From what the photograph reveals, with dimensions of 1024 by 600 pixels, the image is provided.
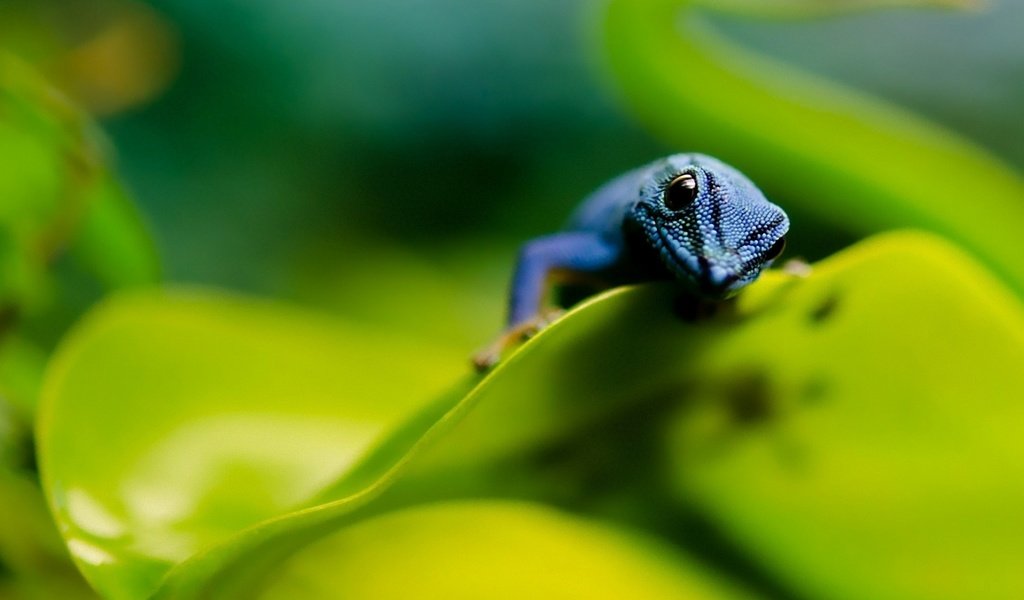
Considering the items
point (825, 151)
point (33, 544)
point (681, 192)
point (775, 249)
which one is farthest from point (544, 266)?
point (33, 544)

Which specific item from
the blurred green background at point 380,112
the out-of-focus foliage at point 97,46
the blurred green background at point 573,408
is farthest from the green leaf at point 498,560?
the blurred green background at point 380,112

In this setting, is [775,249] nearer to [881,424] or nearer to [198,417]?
[881,424]

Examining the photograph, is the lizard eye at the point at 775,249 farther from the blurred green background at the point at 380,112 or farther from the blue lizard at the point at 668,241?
the blurred green background at the point at 380,112

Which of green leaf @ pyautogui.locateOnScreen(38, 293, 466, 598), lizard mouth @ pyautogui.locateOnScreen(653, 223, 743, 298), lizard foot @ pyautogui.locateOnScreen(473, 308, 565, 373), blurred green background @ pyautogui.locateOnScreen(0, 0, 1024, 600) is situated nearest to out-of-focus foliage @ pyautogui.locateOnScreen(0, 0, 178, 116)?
blurred green background @ pyautogui.locateOnScreen(0, 0, 1024, 600)

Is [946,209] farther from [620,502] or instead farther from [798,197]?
[620,502]

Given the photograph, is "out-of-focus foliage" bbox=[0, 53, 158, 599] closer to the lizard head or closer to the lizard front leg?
the lizard front leg
